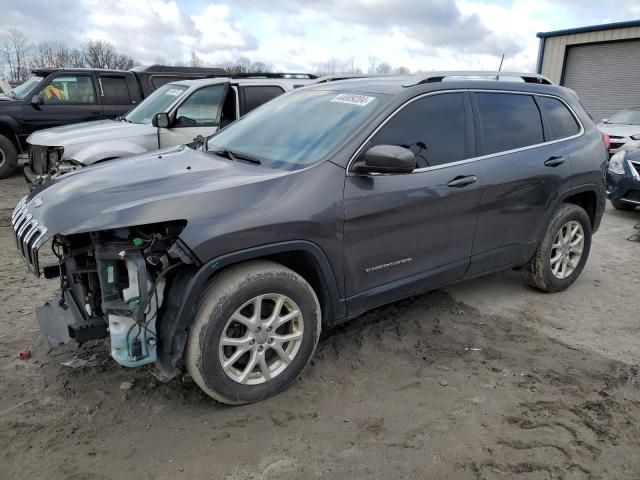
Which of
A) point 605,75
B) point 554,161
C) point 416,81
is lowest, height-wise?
point 554,161

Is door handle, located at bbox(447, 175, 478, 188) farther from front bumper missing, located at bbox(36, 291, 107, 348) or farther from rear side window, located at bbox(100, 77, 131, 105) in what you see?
rear side window, located at bbox(100, 77, 131, 105)

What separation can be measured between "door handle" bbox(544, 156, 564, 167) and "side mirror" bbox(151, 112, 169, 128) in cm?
490

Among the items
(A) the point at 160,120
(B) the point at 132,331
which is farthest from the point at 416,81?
(A) the point at 160,120

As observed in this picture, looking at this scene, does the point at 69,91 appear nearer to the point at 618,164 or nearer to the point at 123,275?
the point at 123,275

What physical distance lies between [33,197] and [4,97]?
8308 millimetres

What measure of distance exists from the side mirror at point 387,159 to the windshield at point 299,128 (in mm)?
252

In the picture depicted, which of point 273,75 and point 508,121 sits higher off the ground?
Answer: point 273,75

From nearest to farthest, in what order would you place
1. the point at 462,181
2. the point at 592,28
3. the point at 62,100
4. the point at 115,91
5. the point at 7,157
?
the point at 462,181 < the point at 7,157 < the point at 62,100 < the point at 115,91 < the point at 592,28

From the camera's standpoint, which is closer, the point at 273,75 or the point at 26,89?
the point at 273,75

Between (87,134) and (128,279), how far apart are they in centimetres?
503

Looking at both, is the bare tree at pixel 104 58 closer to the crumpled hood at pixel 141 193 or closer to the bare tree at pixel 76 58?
the bare tree at pixel 76 58

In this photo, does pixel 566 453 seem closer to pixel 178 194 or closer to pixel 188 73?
pixel 178 194

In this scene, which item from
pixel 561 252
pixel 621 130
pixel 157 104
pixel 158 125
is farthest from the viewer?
pixel 621 130

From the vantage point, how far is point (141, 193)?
2.76 meters
